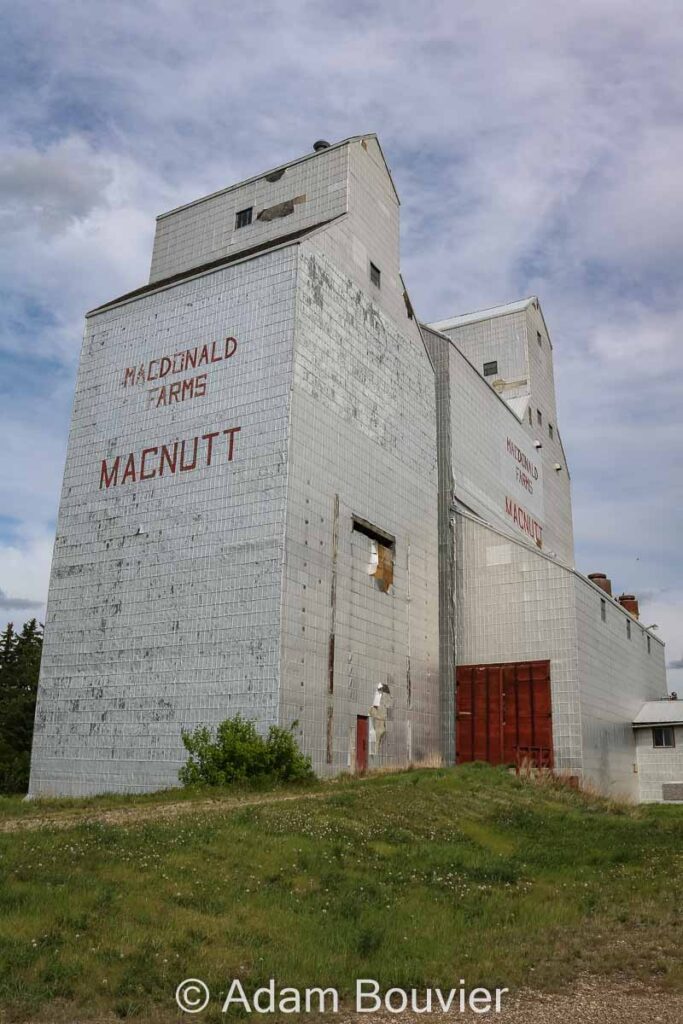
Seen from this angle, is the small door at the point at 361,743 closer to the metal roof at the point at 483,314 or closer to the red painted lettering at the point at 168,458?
the red painted lettering at the point at 168,458

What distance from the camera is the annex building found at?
80.9 ft

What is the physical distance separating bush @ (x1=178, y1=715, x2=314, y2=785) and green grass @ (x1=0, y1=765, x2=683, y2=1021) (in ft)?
16.1

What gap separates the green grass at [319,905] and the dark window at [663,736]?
20980 millimetres

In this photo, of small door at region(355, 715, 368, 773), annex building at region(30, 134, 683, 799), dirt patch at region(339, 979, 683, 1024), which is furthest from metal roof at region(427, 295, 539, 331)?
dirt patch at region(339, 979, 683, 1024)

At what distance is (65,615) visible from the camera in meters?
27.5

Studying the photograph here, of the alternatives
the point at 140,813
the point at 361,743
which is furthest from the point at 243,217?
the point at 140,813

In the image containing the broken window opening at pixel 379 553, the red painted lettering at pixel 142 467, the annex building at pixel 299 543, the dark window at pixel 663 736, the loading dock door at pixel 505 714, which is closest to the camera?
the annex building at pixel 299 543

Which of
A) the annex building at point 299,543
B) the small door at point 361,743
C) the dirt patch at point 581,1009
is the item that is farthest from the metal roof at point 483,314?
the dirt patch at point 581,1009

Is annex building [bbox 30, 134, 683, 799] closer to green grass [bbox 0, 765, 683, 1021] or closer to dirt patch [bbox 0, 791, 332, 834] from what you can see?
dirt patch [bbox 0, 791, 332, 834]

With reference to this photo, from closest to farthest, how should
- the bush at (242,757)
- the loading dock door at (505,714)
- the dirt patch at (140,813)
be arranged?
the dirt patch at (140,813) → the bush at (242,757) → the loading dock door at (505,714)

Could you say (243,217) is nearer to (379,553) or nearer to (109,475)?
(109,475)

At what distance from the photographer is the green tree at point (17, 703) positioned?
43.6m

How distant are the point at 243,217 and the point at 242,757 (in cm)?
2054

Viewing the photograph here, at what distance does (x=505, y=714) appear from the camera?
3030cm
